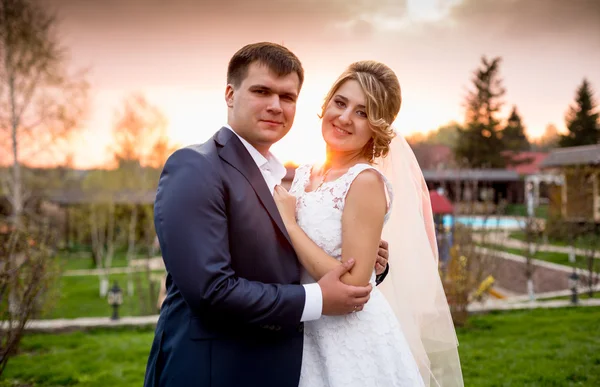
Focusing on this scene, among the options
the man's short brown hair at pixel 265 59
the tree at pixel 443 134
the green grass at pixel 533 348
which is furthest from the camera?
the tree at pixel 443 134

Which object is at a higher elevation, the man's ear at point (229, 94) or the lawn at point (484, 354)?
the man's ear at point (229, 94)

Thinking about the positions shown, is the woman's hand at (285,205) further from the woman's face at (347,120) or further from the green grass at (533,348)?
the green grass at (533,348)

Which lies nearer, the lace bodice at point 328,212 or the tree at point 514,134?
the lace bodice at point 328,212

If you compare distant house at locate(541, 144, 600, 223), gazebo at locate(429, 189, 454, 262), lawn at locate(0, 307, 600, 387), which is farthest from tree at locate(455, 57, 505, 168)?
lawn at locate(0, 307, 600, 387)

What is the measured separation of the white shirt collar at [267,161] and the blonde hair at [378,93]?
20.0 inches

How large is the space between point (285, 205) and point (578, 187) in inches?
823

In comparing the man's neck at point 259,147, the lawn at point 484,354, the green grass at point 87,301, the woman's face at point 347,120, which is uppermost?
the woman's face at point 347,120

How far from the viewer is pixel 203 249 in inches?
65.0

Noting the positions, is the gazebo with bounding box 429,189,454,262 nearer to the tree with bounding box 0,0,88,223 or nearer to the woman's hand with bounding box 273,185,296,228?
the woman's hand with bounding box 273,185,296,228

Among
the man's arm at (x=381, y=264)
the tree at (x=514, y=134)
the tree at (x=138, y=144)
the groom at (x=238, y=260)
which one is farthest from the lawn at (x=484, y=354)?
the tree at (x=514, y=134)

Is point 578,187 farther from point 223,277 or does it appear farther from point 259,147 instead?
point 223,277

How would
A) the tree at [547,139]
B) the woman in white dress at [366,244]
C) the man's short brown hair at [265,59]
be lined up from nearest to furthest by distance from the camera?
the man's short brown hair at [265,59]
the woman in white dress at [366,244]
the tree at [547,139]

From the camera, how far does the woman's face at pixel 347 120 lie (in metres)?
2.37

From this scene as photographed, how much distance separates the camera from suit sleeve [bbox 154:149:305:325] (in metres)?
1.65
